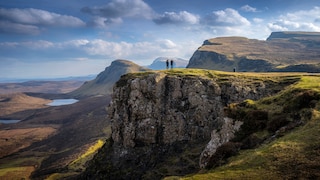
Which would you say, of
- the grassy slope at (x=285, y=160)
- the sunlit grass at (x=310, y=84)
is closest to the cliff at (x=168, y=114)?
the sunlit grass at (x=310, y=84)

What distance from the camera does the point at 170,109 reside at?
98500 millimetres

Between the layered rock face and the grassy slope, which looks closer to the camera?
the grassy slope

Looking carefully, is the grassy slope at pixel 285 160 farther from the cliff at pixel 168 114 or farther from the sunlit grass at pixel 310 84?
the cliff at pixel 168 114

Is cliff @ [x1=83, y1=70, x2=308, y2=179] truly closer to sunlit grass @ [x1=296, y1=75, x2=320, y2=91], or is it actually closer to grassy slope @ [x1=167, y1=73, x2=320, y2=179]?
sunlit grass @ [x1=296, y1=75, x2=320, y2=91]

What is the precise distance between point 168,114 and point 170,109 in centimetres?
180

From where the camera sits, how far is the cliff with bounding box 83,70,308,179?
3654 inches

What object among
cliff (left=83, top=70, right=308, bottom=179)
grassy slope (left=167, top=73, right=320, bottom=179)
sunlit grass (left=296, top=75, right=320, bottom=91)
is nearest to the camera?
grassy slope (left=167, top=73, right=320, bottom=179)

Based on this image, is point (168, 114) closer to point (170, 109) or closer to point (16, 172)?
point (170, 109)

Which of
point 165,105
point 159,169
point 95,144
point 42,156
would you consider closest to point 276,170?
point 159,169

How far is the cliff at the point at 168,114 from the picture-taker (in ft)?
305

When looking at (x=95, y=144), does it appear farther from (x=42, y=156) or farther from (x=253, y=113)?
(x=253, y=113)

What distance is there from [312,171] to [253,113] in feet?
64.7

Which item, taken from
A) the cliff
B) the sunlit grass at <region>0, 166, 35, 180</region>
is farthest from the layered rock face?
the sunlit grass at <region>0, 166, 35, 180</region>

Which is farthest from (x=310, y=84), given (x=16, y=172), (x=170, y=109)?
(x=16, y=172)
